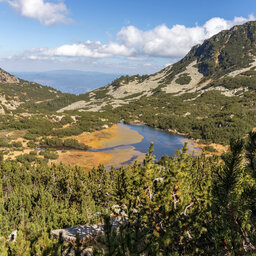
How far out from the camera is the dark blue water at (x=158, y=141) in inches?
2382

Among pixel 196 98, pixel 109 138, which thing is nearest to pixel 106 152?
pixel 109 138

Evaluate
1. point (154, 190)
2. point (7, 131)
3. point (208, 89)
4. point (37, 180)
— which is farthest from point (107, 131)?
point (208, 89)

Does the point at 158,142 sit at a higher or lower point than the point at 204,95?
lower

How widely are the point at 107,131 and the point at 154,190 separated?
7072cm

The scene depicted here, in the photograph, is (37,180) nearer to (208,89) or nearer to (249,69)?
(208,89)

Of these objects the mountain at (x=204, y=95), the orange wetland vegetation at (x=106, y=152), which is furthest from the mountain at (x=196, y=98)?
the orange wetland vegetation at (x=106, y=152)

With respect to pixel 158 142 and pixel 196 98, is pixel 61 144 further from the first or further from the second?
pixel 196 98

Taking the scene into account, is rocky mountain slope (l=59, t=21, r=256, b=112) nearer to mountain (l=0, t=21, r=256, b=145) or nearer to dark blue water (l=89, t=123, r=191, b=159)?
mountain (l=0, t=21, r=256, b=145)

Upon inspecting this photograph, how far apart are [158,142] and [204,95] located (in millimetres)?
69526

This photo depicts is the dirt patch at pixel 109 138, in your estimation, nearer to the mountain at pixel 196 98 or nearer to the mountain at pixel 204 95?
the mountain at pixel 196 98

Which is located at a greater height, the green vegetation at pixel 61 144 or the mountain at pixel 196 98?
the mountain at pixel 196 98

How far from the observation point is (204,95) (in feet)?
400

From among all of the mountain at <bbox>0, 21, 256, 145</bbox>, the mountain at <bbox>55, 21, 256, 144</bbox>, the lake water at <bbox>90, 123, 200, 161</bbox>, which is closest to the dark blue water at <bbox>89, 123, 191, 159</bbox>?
the lake water at <bbox>90, 123, 200, 161</bbox>

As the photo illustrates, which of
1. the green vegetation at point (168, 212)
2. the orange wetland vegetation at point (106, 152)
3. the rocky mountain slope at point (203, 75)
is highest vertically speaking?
the rocky mountain slope at point (203, 75)
